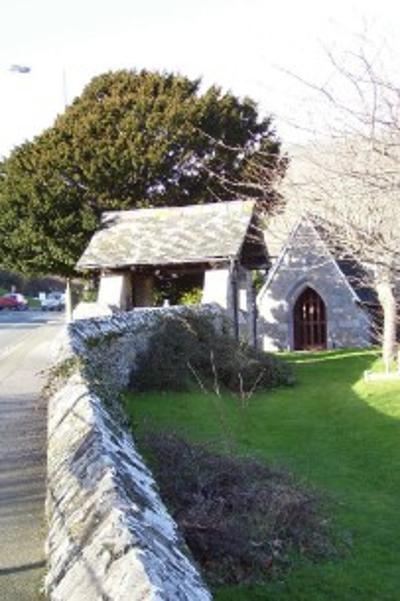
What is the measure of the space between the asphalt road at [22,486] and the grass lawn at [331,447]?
139cm

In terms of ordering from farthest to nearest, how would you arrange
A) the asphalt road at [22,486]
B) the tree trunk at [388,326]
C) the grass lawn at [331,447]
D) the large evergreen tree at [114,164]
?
the large evergreen tree at [114,164] < the tree trunk at [388,326] < the grass lawn at [331,447] < the asphalt road at [22,486]

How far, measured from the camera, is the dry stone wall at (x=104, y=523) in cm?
344

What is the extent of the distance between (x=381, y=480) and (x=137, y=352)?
8.36 meters

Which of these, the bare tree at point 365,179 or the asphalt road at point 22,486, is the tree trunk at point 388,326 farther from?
the bare tree at point 365,179

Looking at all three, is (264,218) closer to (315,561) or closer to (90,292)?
(90,292)

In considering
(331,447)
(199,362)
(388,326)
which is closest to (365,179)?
(331,447)

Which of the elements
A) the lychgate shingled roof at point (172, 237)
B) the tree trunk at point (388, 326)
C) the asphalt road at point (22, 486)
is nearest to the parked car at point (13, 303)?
the lychgate shingled roof at point (172, 237)

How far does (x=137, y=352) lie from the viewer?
18.5m

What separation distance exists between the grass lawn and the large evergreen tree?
1684 centimetres

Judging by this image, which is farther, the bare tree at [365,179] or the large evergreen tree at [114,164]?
the large evergreen tree at [114,164]

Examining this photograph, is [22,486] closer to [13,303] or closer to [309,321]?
[309,321]

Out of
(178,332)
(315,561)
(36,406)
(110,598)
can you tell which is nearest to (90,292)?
(178,332)

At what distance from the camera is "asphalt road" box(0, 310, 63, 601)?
559 cm

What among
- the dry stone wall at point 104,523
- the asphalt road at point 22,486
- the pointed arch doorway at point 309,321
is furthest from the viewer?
the pointed arch doorway at point 309,321
